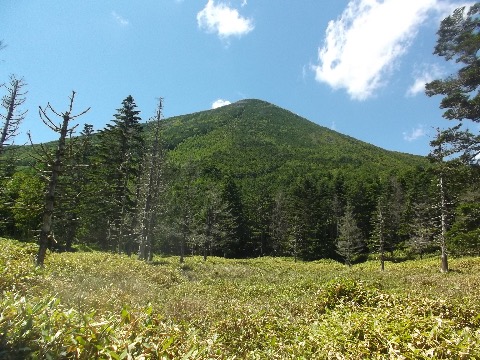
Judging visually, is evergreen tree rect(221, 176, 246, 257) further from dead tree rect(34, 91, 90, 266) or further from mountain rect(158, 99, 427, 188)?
dead tree rect(34, 91, 90, 266)

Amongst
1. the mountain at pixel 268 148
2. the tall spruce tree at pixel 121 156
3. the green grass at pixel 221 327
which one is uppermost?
the mountain at pixel 268 148

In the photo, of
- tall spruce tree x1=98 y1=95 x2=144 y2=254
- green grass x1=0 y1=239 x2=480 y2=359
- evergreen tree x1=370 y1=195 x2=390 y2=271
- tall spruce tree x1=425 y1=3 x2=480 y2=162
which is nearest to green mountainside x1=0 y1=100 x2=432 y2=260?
tall spruce tree x1=98 y1=95 x2=144 y2=254

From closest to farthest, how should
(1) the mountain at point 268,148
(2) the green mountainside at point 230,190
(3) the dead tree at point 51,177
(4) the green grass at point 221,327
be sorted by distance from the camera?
(4) the green grass at point 221,327
(3) the dead tree at point 51,177
(2) the green mountainside at point 230,190
(1) the mountain at point 268,148

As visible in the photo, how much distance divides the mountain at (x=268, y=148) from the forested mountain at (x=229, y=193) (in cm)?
58

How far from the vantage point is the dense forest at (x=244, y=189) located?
16.2m

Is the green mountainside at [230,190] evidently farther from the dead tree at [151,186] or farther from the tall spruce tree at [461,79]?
the tall spruce tree at [461,79]

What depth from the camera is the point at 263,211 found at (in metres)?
69.2

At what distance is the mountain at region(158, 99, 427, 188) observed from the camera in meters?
97.8

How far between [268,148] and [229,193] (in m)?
57.9

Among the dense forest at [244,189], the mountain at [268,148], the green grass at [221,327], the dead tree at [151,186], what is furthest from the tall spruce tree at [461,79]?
the mountain at [268,148]

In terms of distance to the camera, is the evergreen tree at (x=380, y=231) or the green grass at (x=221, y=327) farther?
the evergreen tree at (x=380, y=231)

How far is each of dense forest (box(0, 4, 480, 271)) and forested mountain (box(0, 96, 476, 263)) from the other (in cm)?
28

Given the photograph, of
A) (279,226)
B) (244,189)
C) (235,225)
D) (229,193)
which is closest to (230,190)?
(229,193)

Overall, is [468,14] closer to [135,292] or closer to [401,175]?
[135,292]
